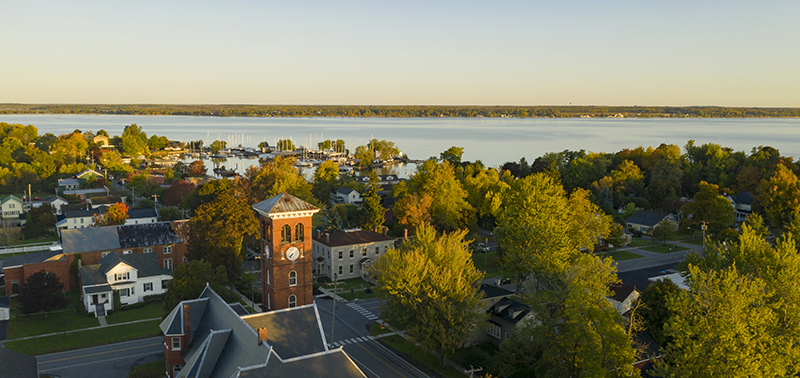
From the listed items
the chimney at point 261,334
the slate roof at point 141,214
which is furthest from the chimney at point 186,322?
the slate roof at point 141,214

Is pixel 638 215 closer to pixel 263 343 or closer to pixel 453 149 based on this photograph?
pixel 453 149

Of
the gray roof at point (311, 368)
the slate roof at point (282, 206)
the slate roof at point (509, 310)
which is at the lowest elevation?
the slate roof at point (509, 310)

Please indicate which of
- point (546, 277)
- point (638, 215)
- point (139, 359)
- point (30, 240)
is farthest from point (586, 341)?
point (30, 240)

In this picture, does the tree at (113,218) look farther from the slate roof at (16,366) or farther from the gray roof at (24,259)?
the slate roof at (16,366)

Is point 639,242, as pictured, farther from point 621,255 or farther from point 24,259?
point 24,259

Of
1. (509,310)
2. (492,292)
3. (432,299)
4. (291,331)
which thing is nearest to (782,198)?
(492,292)
